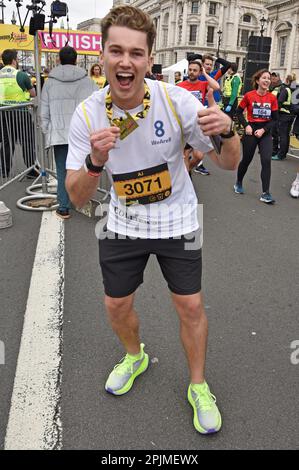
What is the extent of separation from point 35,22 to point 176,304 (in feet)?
16.5

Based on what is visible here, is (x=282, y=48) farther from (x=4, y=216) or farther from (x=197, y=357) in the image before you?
(x=197, y=357)

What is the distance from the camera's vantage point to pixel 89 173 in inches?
78.5

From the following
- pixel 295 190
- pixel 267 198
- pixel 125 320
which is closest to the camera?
pixel 125 320

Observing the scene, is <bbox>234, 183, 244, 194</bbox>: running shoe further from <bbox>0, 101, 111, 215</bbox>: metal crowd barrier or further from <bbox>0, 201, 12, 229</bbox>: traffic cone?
<bbox>0, 201, 12, 229</bbox>: traffic cone

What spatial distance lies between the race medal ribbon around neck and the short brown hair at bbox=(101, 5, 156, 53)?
0.70ft

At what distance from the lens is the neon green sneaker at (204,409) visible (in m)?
2.26

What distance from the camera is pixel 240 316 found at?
3453mm

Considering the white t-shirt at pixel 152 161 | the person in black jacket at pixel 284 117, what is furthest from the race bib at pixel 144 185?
the person in black jacket at pixel 284 117

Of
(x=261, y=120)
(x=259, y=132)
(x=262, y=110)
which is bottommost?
(x=259, y=132)

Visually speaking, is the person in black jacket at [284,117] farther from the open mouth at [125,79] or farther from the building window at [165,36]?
the building window at [165,36]

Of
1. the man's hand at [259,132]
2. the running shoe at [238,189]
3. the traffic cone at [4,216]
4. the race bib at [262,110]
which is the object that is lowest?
the running shoe at [238,189]

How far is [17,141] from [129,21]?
5370mm

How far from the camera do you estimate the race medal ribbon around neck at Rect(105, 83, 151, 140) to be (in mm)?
1979

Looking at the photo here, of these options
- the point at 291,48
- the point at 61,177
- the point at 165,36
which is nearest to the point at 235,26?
the point at 165,36
